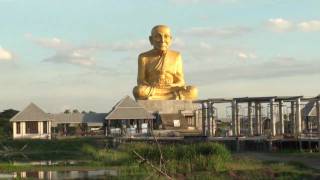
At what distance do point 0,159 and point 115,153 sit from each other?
7.70 m

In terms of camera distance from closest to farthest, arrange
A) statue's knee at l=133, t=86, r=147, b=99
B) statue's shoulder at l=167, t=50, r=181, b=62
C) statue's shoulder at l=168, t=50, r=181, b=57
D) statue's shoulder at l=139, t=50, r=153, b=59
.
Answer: statue's knee at l=133, t=86, r=147, b=99 → statue's shoulder at l=167, t=50, r=181, b=62 → statue's shoulder at l=139, t=50, r=153, b=59 → statue's shoulder at l=168, t=50, r=181, b=57

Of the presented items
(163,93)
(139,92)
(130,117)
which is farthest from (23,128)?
(163,93)

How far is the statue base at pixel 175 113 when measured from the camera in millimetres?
62031

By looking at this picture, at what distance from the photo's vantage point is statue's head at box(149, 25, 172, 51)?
220ft

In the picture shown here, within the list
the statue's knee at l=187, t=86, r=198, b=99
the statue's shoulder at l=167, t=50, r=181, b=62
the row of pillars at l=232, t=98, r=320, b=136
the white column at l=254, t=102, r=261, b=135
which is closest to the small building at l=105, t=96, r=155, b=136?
the statue's knee at l=187, t=86, r=198, b=99

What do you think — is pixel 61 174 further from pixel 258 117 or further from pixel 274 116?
pixel 258 117

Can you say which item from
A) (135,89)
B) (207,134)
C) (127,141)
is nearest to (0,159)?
(127,141)

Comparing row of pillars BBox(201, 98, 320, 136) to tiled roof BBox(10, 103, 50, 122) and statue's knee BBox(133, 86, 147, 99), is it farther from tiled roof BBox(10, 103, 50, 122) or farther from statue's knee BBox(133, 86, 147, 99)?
tiled roof BBox(10, 103, 50, 122)

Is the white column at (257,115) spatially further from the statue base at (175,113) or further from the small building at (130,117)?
the statue base at (175,113)

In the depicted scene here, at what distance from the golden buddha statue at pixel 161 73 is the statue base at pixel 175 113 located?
127 centimetres

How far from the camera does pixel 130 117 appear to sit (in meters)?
60.0

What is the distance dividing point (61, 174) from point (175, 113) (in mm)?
32106

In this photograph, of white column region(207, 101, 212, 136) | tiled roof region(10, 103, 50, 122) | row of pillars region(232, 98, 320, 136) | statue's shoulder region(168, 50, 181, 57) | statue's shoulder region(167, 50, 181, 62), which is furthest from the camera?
statue's shoulder region(168, 50, 181, 57)

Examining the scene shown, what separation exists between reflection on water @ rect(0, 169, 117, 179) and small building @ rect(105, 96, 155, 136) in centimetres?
2566
